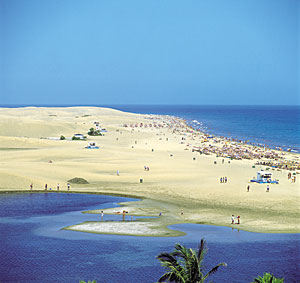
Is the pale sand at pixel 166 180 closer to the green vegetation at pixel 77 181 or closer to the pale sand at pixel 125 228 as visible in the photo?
the green vegetation at pixel 77 181

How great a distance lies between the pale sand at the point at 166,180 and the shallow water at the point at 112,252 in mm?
4655

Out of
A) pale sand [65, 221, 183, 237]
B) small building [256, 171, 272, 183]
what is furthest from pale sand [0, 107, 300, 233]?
pale sand [65, 221, 183, 237]

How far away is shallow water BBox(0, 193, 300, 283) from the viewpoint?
109 feet

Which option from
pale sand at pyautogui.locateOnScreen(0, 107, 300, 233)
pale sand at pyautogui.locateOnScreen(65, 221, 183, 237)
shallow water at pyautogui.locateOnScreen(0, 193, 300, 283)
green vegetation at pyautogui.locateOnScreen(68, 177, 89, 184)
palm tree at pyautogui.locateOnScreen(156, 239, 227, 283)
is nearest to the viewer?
palm tree at pyautogui.locateOnScreen(156, 239, 227, 283)

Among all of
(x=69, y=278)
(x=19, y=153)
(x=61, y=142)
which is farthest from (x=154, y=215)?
(x=61, y=142)

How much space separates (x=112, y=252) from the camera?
37469mm

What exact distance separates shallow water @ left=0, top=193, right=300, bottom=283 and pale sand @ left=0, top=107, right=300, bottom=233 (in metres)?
4.66

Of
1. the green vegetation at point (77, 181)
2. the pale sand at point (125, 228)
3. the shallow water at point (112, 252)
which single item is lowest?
the shallow water at point (112, 252)

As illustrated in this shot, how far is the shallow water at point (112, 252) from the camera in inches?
1304

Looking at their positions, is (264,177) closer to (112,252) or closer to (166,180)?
(166,180)

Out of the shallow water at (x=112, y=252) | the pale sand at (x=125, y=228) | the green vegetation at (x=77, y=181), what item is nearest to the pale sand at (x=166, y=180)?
the green vegetation at (x=77, y=181)

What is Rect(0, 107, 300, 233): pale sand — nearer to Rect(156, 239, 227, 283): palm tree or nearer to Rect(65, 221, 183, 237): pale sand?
Rect(65, 221, 183, 237): pale sand

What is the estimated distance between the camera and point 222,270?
112ft

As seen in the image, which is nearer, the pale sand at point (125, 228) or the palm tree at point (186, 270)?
the palm tree at point (186, 270)
